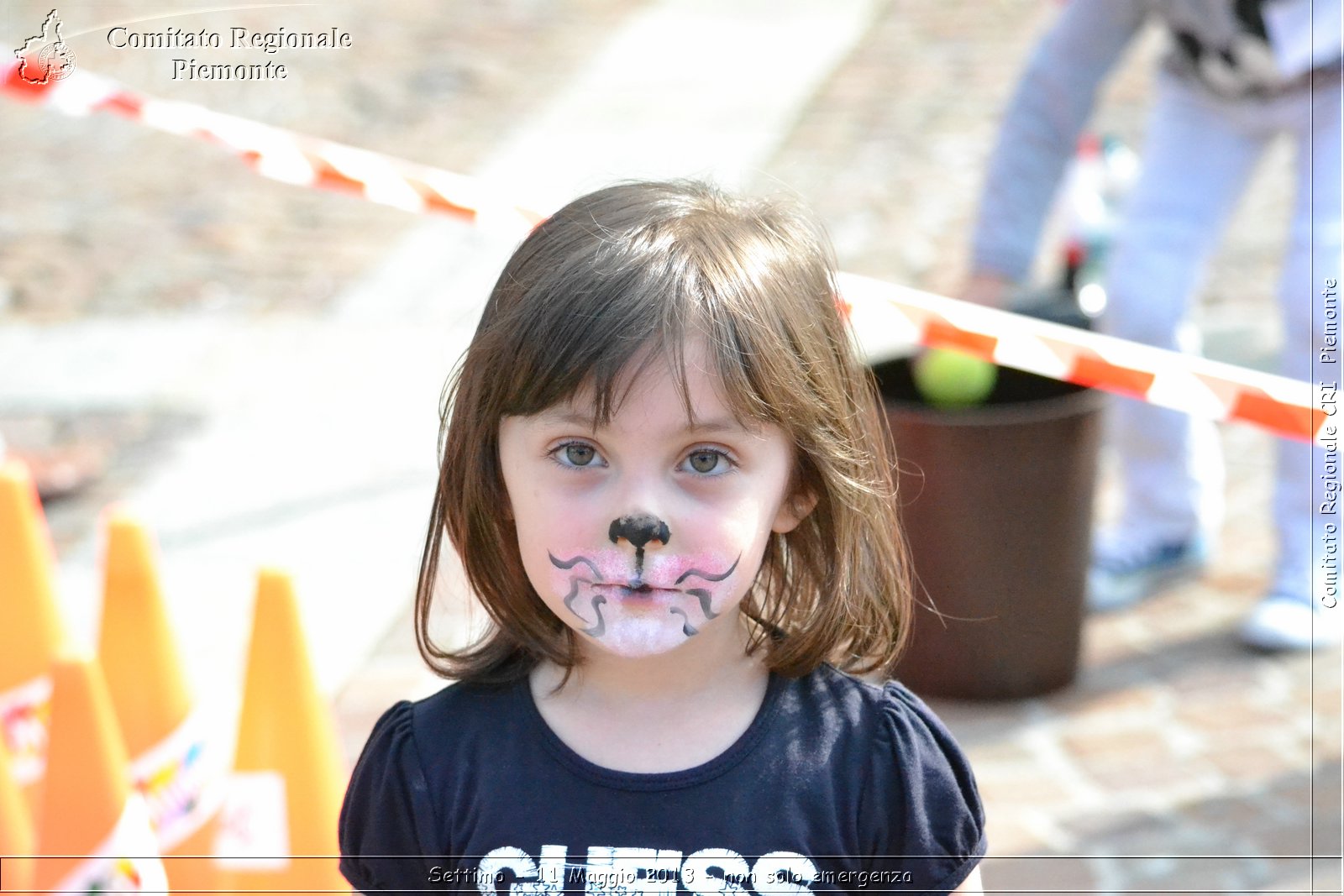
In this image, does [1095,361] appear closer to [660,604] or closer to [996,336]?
[996,336]

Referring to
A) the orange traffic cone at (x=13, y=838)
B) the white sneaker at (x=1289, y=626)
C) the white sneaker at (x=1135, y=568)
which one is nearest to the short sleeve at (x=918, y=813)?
the orange traffic cone at (x=13, y=838)

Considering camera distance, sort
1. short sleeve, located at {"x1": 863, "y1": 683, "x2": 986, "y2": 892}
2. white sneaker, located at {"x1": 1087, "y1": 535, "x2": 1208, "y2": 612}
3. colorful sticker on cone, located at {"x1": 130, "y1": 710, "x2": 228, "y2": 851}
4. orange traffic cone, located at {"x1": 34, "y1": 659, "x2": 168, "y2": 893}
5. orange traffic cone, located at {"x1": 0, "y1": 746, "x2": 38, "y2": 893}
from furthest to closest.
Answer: white sneaker, located at {"x1": 1087, "y1": 535, "x2": 1208, "y2": 612}
colorful sticker on cone, located at {"x1": 130, "y1": 710, "x2": 228, "y2": 851}
orange traffic cone, located at {"x1": 0, "y1": 746, "x2": 38, "y2": 893}
orange traffic cone, located at {"x1": 34, "y1": 659, "x2": 168, "y2": 893}
short sleeve, located at {"x1": 863, "y1": 683, "x2": 986, "y2": 892}

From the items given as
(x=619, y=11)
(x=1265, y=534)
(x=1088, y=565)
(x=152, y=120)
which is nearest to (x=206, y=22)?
(x=152, y=120)

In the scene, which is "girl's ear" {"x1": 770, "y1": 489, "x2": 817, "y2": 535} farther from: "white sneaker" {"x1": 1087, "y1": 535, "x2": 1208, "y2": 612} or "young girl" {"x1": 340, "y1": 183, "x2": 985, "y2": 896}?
"white sneaker" {"x1": 1087, "y1": 535, "x2": 1208, "y2": 612}

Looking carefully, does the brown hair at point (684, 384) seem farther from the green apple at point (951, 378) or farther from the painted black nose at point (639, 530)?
the green apple at point (951, 378)

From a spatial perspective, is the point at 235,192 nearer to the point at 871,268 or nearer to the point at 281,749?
the point at 871,268

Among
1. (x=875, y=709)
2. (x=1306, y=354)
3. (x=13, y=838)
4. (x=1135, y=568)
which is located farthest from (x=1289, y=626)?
(x=13, y=838)

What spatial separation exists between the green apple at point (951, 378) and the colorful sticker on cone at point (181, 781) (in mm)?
1841

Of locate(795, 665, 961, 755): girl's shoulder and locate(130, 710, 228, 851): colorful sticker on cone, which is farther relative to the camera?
locate(130, 710, 228, 851): colorful sticker on cone

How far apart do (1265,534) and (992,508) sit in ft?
4.39

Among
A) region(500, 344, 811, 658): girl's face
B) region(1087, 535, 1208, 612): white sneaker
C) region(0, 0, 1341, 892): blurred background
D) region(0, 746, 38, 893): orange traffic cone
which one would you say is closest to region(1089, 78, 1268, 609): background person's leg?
region(1087, 535, 1208, 612): white sneaker

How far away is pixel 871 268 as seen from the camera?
616 centimetres

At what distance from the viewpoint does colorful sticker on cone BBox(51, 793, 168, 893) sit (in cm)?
221

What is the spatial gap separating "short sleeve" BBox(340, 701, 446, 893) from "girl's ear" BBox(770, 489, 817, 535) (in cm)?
49
